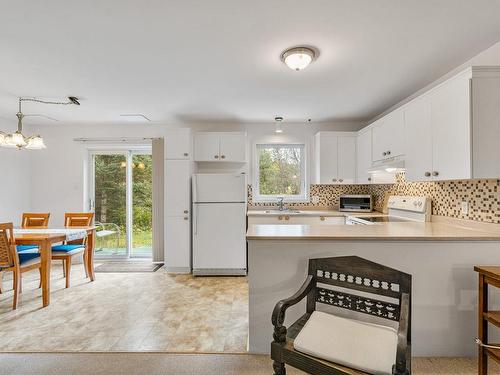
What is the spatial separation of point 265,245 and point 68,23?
2.01 m

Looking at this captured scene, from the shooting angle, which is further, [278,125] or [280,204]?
[278,125]

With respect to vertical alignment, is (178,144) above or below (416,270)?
above

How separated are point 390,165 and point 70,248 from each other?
3.93m

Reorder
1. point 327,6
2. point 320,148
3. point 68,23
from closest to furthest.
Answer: point 327,6
point 68,23
point 320,148

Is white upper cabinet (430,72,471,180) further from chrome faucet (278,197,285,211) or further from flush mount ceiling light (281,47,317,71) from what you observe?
chrome faucet (278,197,285,211)

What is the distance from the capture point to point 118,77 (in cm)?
266

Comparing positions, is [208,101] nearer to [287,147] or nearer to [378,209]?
[287,147]

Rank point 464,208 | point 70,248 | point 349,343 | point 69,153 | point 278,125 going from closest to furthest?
point 349,343 < point 464,208 < point 70,248 < point 278,125 < point 69,153

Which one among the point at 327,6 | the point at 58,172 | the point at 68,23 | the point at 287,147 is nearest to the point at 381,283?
the point at 327,6

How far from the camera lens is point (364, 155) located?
3.74 metres

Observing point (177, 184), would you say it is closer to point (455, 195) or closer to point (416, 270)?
point (416, 270)

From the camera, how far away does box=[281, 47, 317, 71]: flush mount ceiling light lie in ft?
6.83

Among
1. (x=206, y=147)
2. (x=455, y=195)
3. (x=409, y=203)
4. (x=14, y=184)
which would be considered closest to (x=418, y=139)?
(x=455, y=195)

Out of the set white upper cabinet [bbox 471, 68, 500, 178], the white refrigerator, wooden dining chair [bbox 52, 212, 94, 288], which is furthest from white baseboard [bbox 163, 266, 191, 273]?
white upper cabinet [bbox 471, 68, 500, 178]
